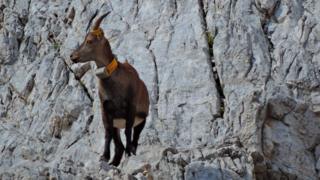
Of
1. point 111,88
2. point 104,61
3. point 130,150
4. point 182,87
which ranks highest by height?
point 104,61

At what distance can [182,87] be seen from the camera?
15453 mm

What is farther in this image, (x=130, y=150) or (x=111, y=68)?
(x=130, y=150)

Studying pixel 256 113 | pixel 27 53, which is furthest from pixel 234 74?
pixel 27 53

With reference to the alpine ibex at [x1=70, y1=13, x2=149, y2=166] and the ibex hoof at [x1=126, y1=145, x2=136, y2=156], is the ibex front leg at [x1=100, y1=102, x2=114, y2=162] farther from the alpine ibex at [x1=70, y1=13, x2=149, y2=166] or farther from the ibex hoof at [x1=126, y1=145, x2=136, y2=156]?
the ibex hoof at [x1=126, y1=145, x2=136, y2=156]

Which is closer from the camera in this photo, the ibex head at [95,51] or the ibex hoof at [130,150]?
the ibex head at [95,51]

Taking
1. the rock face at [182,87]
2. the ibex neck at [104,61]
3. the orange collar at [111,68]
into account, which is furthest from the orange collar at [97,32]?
the rock face at [182,87]

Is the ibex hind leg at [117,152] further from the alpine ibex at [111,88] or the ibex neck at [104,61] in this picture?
the ibex neck at [104,61]

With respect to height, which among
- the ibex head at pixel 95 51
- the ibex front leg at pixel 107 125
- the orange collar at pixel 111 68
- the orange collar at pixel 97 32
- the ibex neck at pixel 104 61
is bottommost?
the ibex front leg at pixel 107 125

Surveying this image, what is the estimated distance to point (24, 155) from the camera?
1423cm

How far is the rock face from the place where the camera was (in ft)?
43.4

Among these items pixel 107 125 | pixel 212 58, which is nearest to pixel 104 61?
pixel 107 125

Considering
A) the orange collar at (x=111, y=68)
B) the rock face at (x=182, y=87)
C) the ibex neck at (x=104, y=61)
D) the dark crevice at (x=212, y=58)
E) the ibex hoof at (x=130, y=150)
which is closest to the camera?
the orange collar at (x=111, y=68)

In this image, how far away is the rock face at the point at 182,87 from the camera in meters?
13.2

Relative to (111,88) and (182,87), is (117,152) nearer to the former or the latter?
(111,88)
